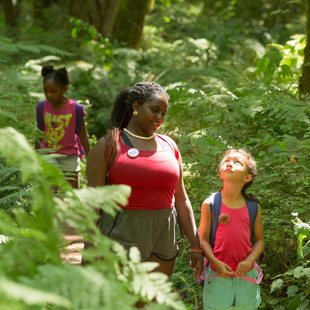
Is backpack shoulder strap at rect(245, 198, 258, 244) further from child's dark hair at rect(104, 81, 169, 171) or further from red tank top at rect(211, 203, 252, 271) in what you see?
child's dark hair at rect(104, 81, 169, 171)

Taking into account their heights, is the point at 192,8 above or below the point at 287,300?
above

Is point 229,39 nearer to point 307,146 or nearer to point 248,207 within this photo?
point 307,146

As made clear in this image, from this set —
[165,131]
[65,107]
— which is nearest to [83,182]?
[165,131]

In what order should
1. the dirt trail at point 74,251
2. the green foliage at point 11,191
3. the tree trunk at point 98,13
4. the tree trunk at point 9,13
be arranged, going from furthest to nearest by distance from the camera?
the tree trunk at point 9,13 < the tree trunk at point 98,13 < the dirt trail at point 74,251 < the green foliage at point 11,191

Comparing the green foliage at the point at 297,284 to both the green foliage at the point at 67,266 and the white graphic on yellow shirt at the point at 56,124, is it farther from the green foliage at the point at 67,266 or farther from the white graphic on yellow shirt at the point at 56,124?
the white graphic on yellow shirt at the point at 56,124

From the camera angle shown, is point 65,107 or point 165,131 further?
point 165,131

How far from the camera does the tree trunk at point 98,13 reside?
1580cm

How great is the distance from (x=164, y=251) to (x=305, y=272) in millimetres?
911

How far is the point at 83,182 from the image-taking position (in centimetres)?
883

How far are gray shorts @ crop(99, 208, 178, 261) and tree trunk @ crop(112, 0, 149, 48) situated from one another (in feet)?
37.8

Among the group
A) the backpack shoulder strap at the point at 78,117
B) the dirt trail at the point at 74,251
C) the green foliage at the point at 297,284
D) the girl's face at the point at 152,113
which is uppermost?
the girl's face at the point at 152,113

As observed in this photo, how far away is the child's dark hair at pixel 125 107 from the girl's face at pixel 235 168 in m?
0.58

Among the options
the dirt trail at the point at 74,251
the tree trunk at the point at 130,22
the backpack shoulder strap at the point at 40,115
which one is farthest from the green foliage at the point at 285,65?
the tree trunk at the point at 130,22

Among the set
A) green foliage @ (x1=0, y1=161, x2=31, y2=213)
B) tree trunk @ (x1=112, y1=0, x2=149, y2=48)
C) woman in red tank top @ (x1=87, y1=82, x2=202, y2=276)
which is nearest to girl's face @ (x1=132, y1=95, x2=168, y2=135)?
woman in red tank top @ (x1=87, y1=82, x2=202, y2=276)
